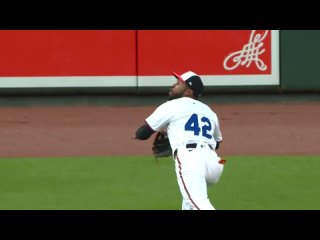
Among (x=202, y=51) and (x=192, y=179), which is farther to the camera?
(x=202, y=51)

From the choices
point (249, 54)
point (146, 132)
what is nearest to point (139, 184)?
point (146, 132)

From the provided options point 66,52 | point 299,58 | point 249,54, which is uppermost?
point 66,52

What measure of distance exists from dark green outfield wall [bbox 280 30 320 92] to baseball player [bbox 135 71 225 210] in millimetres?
8689

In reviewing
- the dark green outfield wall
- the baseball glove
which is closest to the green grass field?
the baseball glove

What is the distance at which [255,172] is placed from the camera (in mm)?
10289

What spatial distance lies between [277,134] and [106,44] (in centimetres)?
382

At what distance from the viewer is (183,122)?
23.1 ft

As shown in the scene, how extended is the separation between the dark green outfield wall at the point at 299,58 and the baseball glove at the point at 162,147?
864 cm

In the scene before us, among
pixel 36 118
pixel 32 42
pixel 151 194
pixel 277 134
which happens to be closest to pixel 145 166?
pixel 151 194

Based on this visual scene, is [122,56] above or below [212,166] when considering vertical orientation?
below

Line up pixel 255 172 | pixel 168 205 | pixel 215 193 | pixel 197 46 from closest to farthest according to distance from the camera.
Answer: pixel 168 205
pixel 215 193
pixel 255 172
pixel 197 46

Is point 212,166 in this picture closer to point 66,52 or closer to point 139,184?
point 139,184

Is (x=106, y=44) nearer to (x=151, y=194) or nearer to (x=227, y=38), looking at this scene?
(x=227, y=38)

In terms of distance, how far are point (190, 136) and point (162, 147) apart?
16.2 inches
